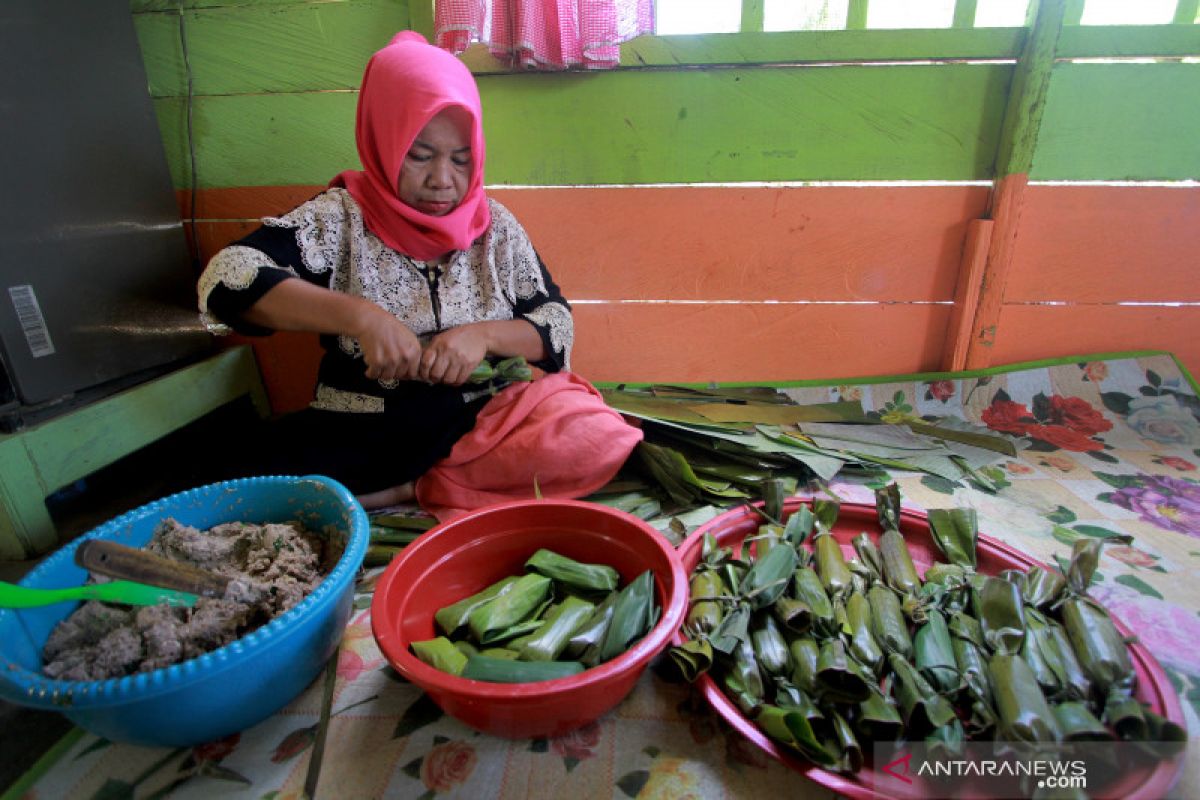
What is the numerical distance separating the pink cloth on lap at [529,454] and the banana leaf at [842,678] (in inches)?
28.3

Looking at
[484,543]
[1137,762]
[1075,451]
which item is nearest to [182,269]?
[484,543]

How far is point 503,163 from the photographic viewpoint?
1855 mm

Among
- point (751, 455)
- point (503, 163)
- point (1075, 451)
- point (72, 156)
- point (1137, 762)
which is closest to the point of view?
point (1137, 762)

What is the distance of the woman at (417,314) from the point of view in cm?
122

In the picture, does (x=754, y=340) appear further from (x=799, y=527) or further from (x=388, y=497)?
(x=388, y=497)

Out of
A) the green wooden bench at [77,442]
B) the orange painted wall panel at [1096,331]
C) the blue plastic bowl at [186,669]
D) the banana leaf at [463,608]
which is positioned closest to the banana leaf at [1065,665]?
the banana leaf at [463,608]

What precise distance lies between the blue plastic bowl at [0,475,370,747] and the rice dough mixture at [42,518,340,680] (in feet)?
0.13

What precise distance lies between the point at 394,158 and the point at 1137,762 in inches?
60.9

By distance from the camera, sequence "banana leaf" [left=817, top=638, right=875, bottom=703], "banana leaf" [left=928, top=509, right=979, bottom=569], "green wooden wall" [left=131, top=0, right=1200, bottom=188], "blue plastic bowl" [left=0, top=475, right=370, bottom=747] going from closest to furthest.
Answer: "blue plastic bowl" [left=0, top=475, right=370, bottom=747] → "banana leaf" [left=817, top=638, right=875, bottom=703] → "banana leaf" [left=928, top=509, right=979, bottom=569] → "green wooden wall" [left=131, top=0, right=1200, bottom=188]

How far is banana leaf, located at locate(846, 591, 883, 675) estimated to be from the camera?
2.60 ft

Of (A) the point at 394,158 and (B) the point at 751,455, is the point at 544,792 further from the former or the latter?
(A) the point at 394,158

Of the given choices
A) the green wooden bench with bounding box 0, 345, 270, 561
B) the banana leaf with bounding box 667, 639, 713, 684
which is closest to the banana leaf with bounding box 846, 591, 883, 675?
the banana leaf with bounding box 667, 639, 713, 684

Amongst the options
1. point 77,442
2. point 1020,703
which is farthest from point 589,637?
point 77,442

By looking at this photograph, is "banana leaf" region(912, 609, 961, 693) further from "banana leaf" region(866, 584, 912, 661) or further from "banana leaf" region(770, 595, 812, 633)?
"banana leaf" region(770, 595, 812, 633)
